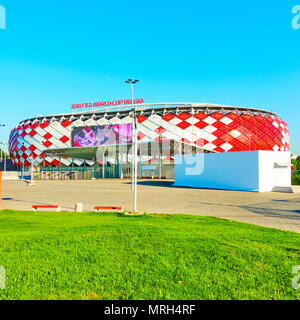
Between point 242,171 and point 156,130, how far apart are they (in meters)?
43.2

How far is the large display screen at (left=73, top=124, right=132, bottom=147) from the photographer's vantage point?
215ft

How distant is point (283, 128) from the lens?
7469 cm

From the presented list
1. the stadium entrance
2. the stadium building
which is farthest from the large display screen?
the stadium entrance

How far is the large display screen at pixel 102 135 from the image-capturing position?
65.5 m

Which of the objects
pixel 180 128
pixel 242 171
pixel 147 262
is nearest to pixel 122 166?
pixel 180 128

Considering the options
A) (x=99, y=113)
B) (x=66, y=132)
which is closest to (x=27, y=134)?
(x=66, y=132)

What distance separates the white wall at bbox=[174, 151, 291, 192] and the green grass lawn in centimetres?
1555

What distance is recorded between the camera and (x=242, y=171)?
21375mm

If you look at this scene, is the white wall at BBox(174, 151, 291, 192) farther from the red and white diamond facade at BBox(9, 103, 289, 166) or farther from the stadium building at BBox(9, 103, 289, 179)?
the red and white diamond facade at BBox(9, 103, 289, 166)

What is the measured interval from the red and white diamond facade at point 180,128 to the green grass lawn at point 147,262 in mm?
54109

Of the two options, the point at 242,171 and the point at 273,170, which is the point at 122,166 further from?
the point at 273,170
